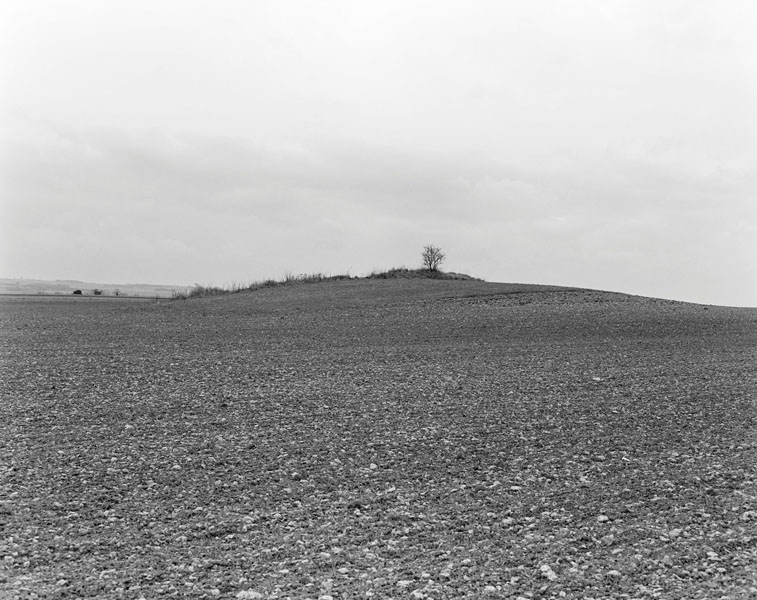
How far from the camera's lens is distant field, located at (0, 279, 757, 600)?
484 centimetres

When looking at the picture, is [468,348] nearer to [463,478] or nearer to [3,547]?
[463,478]

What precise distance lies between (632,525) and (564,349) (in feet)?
31.3

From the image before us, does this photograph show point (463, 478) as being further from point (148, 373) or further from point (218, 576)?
point (148, 373)

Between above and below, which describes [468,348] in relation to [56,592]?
above

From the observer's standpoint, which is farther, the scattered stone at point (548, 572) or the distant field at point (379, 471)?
the distant field at point (379, 471)

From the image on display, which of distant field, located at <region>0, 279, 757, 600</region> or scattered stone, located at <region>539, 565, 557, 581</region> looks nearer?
scattered stone, located at <region>539, 565, 557, 581</region>

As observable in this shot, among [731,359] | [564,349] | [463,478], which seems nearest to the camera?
[463,478]

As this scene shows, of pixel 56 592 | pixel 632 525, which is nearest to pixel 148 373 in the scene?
pixel 56 592

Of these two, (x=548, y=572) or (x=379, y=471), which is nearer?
(x=548, y=572)

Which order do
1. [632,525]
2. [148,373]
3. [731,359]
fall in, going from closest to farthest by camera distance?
1. [632,525]
2. [148,373]
3. [731,359]

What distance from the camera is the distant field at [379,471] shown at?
484 cm

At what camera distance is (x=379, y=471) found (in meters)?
7.09

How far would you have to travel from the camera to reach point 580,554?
5105 millimetres

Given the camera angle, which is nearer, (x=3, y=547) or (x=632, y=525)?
(x=3, y=547)
